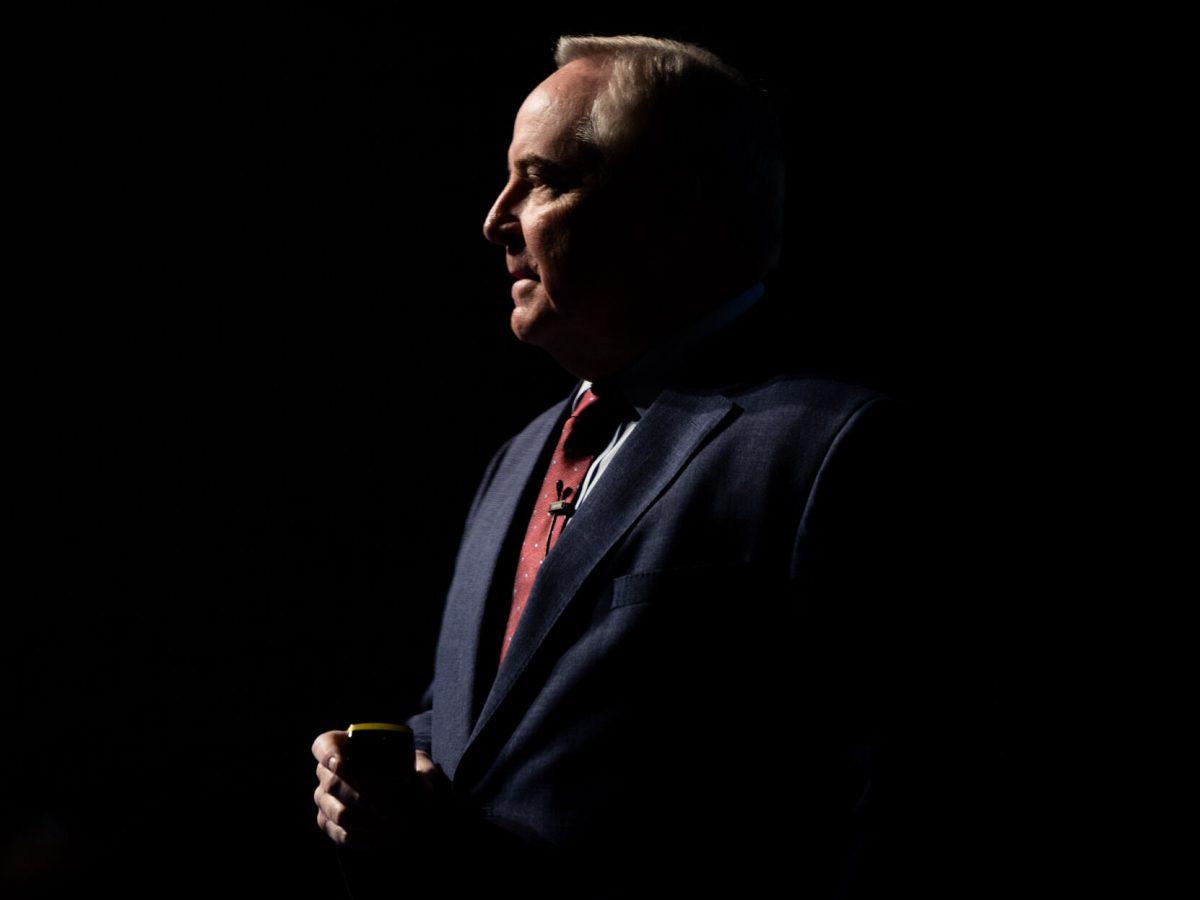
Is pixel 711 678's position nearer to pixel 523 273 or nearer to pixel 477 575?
pixel 477 575

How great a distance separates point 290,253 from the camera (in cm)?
201

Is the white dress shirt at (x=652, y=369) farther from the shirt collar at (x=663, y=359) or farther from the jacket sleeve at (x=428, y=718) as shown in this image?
the jacket sleeve at (x=428, y=718)

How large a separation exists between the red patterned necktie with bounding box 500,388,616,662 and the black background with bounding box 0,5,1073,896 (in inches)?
21.2

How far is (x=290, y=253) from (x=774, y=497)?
1374 millimetres

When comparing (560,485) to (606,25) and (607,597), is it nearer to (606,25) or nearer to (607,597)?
(607,597)

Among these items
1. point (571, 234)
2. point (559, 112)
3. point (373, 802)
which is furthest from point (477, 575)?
point (559, 112)

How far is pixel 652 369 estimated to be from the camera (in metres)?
1.27

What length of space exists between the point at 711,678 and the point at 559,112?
795 mm

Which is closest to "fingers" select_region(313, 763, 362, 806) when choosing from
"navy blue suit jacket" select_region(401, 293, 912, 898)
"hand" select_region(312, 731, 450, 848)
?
"hand" select_region(312, 731, 450, 848)

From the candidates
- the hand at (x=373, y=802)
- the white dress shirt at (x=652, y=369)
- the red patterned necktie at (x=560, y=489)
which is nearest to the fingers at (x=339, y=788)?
the hand at (x=373, y=802)

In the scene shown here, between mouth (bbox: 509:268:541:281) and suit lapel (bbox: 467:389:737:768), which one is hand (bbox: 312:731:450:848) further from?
mouth (bbox: 509:268:541:281)

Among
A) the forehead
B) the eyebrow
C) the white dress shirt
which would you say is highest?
the forehead

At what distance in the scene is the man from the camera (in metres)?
1.00

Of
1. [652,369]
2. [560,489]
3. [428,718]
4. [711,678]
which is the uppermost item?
[652,369]
